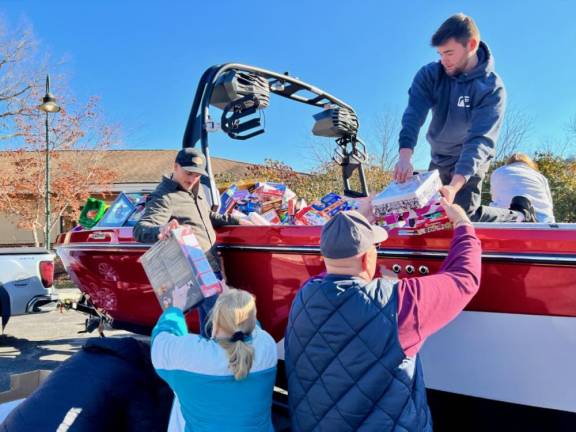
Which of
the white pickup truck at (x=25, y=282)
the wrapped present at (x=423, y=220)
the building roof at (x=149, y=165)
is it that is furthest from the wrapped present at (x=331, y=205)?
the building roof at (x=149, y=165)

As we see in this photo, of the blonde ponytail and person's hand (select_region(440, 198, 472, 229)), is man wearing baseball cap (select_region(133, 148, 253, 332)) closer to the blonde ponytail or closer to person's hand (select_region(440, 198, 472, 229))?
the blonde ponytail

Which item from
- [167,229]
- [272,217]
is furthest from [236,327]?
[272,217]

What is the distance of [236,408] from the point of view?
1.70 m

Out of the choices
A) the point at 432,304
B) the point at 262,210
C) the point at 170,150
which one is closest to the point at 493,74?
the point at 432,304

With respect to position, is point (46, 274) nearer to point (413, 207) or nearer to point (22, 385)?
point (22, 385)

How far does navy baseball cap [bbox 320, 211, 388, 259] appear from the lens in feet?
5.27

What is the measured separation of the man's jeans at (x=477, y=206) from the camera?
2.37m

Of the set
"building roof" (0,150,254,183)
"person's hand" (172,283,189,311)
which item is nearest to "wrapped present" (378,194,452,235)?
"person's hand" (172,283,189,311)

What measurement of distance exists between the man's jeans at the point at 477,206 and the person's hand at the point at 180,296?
1.47 meters

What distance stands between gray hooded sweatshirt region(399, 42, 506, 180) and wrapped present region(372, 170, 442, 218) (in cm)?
28

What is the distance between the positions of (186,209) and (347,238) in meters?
1.42

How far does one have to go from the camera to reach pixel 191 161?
278cm

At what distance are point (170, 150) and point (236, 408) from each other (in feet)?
86.1

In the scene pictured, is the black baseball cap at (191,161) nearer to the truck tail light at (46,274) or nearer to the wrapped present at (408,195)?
the wrapped present at (408,195)
